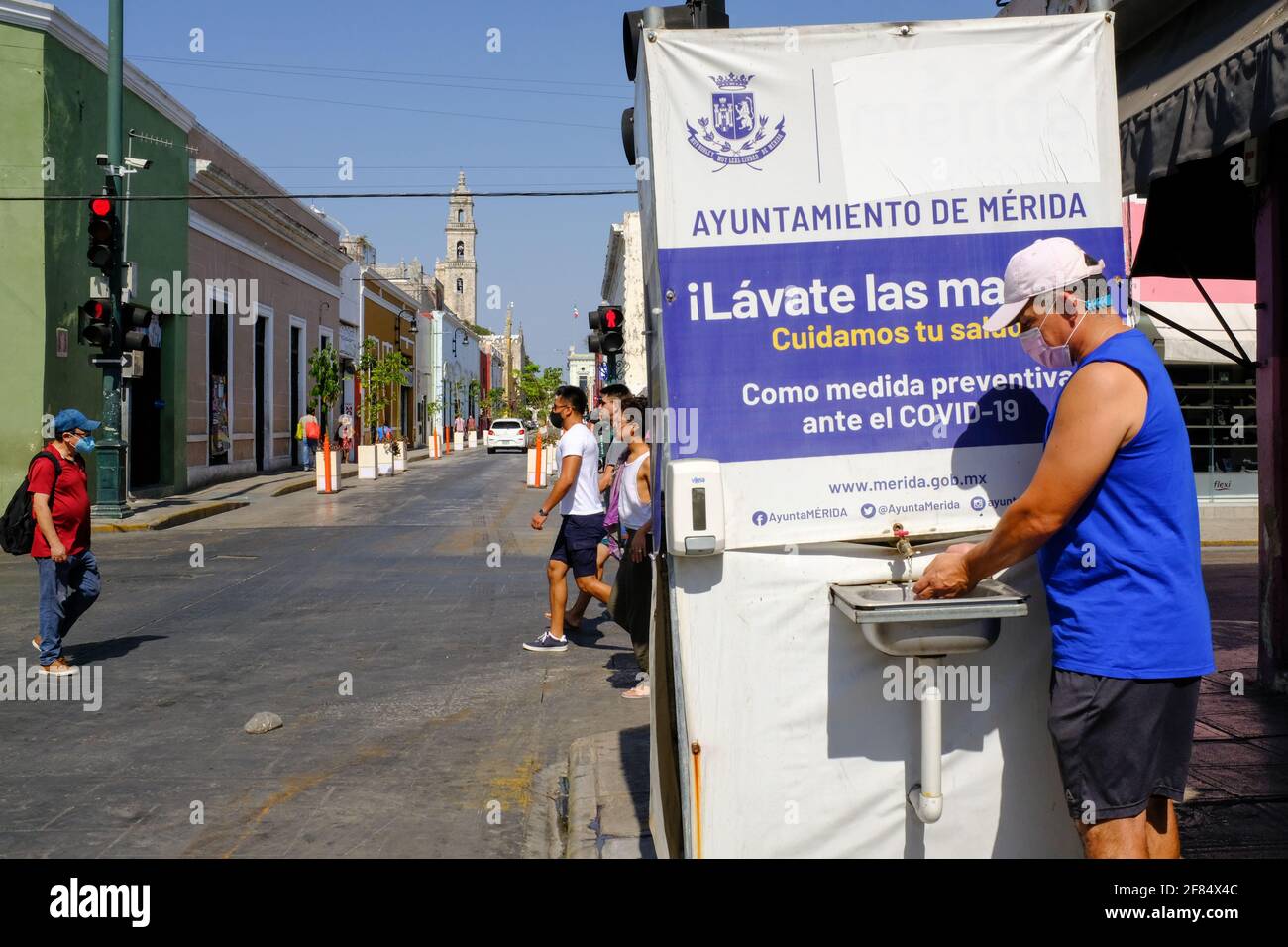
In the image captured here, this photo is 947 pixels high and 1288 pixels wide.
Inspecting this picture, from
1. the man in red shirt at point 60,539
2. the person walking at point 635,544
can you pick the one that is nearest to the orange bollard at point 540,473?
the man in red shirt at point 60,539

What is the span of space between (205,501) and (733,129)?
2047 cm

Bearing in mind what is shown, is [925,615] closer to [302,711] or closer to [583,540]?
[302,711]

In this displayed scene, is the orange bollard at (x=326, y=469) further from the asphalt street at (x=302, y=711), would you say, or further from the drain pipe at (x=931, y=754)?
the drain pipe at (x=931, y=754)

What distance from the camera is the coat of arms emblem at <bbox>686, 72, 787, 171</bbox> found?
3.20 meters

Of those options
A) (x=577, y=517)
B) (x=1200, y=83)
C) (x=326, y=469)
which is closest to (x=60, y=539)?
(x=577, y=517)

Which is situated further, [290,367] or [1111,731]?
[290,367]

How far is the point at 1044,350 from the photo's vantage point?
3.08 meters

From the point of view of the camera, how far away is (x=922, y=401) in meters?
3.26

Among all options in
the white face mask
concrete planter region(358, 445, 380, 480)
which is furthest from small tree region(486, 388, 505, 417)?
the white face mask
